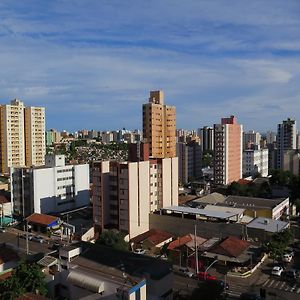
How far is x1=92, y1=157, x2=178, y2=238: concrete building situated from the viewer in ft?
98.5

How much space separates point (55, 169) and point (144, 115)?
12.7m

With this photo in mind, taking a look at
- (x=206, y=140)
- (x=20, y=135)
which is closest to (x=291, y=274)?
(x=20, y=135)

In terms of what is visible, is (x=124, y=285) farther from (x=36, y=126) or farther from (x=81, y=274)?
(x=36, y=126)

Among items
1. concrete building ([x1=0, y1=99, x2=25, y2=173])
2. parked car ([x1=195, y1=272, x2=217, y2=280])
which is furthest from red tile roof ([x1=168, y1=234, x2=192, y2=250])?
concrete building ([x1=0, y1=99, x2=25, y2=173])

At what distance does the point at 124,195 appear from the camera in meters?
30.1

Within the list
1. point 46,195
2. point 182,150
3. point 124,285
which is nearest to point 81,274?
point 124,285

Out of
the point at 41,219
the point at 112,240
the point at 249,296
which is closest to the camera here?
the point at 249,296

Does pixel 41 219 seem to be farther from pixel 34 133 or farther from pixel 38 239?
pixel 34 133

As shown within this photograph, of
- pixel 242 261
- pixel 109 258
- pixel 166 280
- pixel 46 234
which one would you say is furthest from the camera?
pixel 46 234

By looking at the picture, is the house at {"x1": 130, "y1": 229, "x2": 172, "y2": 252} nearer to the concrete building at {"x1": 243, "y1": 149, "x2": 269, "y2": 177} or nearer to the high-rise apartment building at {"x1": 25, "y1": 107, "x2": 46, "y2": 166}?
the high-rise apartment building at {"x1": 25, "y1": 107, "x2": 46, "y2": 166}

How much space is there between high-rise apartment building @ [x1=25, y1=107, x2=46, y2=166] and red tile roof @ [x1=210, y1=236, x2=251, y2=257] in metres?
40.1

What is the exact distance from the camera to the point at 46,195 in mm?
37750

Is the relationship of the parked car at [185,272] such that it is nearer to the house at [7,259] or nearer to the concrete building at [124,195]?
the concrete building at [124,195]

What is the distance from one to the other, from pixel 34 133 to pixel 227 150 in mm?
28941
